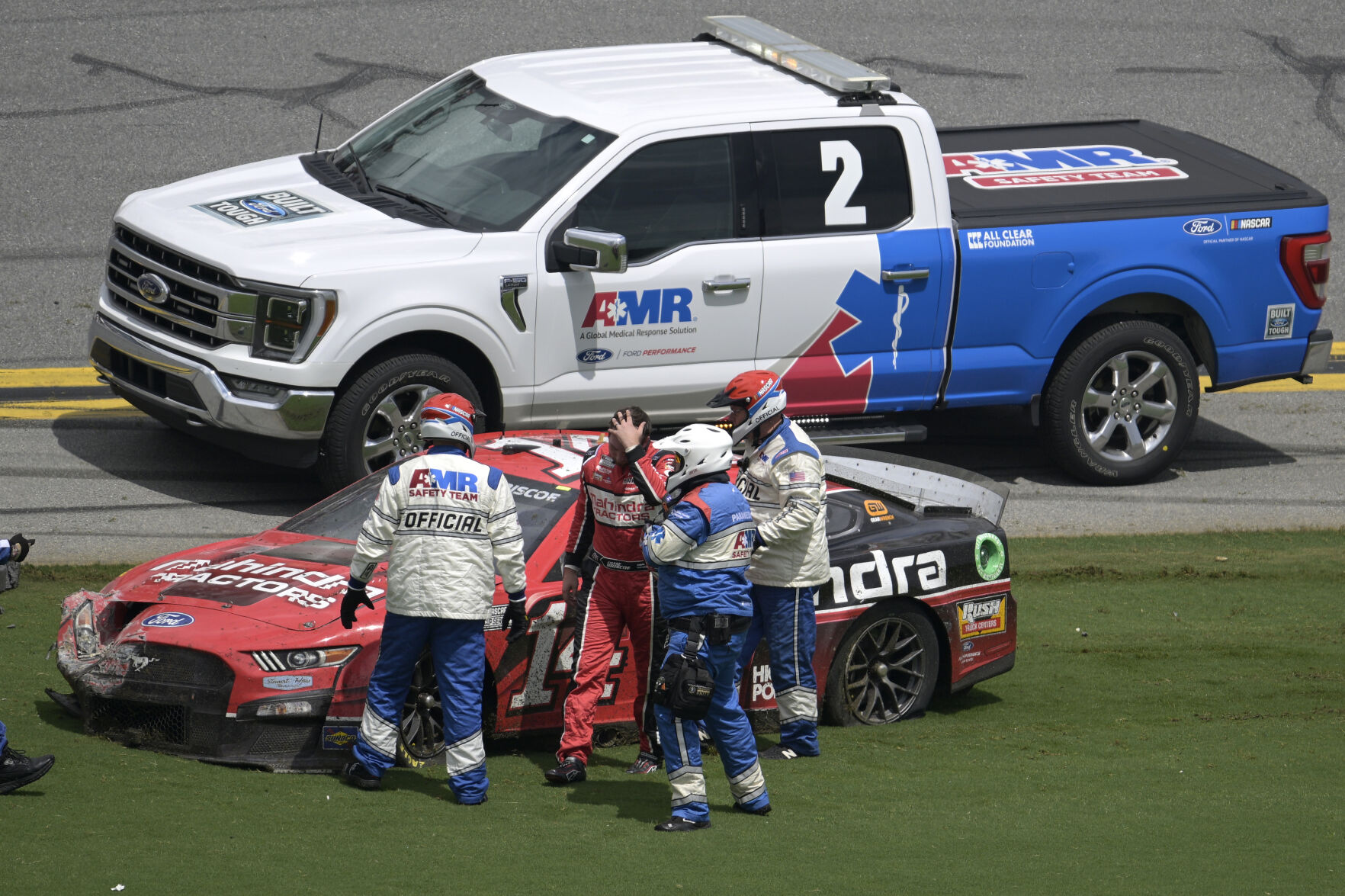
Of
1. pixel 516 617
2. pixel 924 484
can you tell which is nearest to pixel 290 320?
pixel 516 617

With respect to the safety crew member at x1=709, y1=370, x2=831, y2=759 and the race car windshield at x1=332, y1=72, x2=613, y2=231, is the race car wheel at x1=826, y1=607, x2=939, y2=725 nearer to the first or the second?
the safety crew member at x1=709, y1=370, x2=831, y2=759

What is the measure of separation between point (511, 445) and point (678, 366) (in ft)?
7.70

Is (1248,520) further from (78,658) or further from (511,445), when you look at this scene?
(78,658)

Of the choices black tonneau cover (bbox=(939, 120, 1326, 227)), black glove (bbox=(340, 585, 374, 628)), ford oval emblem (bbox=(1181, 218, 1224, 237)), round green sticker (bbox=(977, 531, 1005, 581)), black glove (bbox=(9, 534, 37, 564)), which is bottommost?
round green sticker (bbox=(977, 531, 1005, 581))

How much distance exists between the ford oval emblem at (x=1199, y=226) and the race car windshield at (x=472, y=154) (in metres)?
4.04

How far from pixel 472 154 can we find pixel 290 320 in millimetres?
1793

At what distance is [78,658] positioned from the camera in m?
6.81

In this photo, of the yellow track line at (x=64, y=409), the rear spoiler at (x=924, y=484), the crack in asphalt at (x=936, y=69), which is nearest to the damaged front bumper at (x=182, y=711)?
the rear spoiler at (x=924, y=484)

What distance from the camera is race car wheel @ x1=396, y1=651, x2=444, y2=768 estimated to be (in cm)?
681

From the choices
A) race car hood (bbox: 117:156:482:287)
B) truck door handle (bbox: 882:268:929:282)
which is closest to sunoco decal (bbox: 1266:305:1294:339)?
truck door handle (bbox: 882:268:929:282)

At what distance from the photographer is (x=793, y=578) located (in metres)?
7.27

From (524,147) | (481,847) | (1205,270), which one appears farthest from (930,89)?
(481,847)

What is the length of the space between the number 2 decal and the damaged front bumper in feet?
16.9

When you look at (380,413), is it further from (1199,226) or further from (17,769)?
(1199,226)
